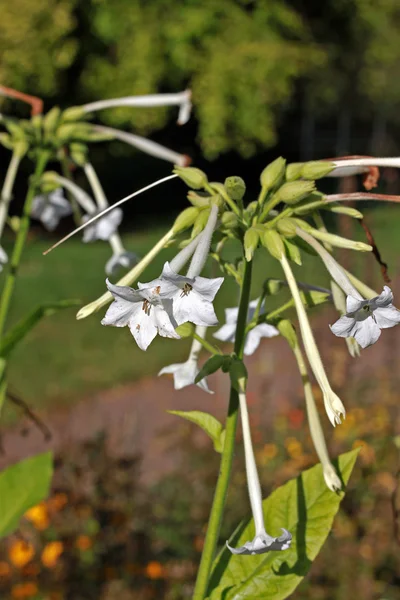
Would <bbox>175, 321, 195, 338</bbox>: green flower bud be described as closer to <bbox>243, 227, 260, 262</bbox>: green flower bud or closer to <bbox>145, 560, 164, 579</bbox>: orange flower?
<bbox>243, 227, 260, 262</bbox>: green flower bud

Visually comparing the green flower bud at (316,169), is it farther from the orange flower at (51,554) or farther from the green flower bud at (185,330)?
the orange flower at (51,554)

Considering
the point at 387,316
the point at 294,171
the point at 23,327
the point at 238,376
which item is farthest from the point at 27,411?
the point at 387,316

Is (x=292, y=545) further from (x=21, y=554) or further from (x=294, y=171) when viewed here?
(x=21, y=554)

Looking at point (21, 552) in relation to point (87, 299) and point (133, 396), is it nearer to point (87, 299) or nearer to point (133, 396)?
point (133, 396)

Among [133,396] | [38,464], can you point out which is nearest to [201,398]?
[133,396]

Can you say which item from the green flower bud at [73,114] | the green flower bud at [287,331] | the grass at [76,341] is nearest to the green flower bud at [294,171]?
the green flower bud at [287,331]

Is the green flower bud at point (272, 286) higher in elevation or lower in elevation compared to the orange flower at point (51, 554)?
higher

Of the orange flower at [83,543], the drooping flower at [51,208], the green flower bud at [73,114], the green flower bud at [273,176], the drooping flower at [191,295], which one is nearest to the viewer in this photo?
the drooping flower at [191,295]
